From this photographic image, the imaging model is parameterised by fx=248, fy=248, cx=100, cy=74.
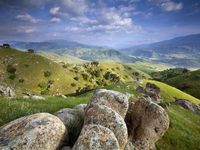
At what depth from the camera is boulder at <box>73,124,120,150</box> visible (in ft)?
41.1

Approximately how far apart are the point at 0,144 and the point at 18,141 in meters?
1.00

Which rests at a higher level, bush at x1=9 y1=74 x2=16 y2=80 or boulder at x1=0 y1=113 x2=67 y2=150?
boulder at x1=0 y1=113 x2=67 y2=150

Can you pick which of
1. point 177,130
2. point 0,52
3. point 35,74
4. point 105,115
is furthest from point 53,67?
point 105,115

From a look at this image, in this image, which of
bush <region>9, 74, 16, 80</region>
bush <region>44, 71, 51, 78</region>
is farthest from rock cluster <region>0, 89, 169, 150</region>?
bush <region>44, 71, 51, 78</region>

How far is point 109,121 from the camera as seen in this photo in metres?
15.0

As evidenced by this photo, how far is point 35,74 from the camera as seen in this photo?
148 metres

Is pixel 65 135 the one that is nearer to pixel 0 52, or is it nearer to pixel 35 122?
pixel 35 122

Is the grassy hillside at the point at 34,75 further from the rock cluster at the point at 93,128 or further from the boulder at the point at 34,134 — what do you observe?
the boulder at the point at 34,134

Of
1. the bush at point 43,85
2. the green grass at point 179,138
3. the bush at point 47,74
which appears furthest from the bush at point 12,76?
the green grass at point 179,138

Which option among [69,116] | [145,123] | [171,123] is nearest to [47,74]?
[171,123]

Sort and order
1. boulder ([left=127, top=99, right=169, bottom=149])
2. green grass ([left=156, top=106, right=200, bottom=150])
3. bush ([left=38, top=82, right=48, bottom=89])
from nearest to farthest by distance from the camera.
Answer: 1. boulder ([left=127, top=99, right=169, bottom=149])
2. green grass ([left=156, top=106, right=200, bottom=150])
3. bush ([left=38, top=82, right=48, bottom=89])

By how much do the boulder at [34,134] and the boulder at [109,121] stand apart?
2044 millimetres

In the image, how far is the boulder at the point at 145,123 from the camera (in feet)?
67.1

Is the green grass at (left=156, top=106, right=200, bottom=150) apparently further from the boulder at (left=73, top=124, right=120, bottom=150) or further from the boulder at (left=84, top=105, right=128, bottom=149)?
the boulder at (left=73, top=124, right=120, bottom=150)
